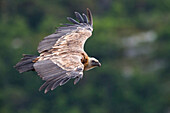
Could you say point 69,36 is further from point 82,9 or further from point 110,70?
point 82,9

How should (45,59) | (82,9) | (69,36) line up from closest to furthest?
(45,59), (69,36), (82,9)

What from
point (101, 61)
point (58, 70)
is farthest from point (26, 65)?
point (101, 61)

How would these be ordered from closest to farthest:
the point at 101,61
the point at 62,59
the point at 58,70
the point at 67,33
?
1. the point at 58,70
2. the point at 62,59
3. the point at 67,33
4. the point at 101,61

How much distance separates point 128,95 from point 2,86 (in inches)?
436

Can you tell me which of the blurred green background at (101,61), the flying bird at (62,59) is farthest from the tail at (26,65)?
the blurred green background at (101,61)

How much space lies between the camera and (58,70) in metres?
18.0

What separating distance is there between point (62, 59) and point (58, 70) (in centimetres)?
73

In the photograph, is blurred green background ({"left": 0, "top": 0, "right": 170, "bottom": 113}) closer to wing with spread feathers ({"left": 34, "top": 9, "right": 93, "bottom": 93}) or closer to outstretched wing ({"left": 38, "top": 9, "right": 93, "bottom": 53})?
outstretched wing ({"left": 38, "top": 9, "right": 93, "bottom": 53})

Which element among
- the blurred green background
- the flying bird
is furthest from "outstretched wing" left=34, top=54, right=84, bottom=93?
the blurred green background

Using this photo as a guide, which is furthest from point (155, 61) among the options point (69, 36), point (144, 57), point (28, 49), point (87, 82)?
point (69, 36)

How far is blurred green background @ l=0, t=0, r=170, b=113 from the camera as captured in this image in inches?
2442

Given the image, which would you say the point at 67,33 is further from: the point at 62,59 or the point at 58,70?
the point at 58,70

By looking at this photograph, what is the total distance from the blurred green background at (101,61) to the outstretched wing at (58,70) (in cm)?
4098

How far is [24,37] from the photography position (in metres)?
71.6
